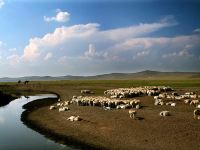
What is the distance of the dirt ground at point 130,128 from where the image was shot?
2675cm

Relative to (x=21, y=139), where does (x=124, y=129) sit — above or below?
above

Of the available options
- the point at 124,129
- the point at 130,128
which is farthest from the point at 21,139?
the point at 130,128

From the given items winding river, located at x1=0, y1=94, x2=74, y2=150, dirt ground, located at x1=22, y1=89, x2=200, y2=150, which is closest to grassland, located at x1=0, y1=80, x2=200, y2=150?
dirt ground, located at x1=22, y1=89, x2=200, y2=150

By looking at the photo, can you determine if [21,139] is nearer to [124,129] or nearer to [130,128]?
[124,129]

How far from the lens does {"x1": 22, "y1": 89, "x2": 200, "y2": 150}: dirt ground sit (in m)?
26.8

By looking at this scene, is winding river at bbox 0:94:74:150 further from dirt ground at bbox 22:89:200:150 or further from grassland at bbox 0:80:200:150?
dirt ground at bbox 22:89:200:150

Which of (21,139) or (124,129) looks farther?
(21,139)

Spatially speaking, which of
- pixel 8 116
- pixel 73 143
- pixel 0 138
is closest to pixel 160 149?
pixel 73 143

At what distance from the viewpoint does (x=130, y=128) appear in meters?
31.5

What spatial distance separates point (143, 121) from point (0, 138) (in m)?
14.6

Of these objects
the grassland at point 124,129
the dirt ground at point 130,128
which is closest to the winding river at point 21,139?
the grassland at point 124,129

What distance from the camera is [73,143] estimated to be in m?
29.4

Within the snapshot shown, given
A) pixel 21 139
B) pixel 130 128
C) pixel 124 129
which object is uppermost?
pixel 130 128

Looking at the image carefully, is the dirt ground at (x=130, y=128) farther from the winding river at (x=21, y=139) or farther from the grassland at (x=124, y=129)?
the winding river at (x=21, y=139)
